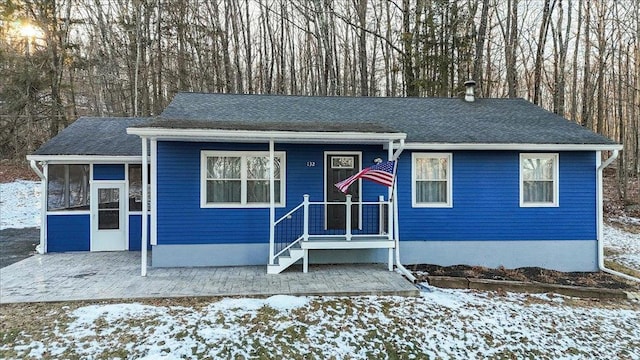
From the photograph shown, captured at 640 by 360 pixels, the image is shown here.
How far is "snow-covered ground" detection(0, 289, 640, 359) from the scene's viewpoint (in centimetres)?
470

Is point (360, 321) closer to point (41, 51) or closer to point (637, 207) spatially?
point (637, 207)

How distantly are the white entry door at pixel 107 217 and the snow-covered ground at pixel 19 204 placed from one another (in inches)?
259

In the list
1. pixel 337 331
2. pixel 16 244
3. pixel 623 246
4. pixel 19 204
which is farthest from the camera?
pixel 19 204

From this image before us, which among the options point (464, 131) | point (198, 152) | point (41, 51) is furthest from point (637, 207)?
point (41, 51)

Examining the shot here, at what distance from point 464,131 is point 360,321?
560 cm

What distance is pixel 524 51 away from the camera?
789 inches

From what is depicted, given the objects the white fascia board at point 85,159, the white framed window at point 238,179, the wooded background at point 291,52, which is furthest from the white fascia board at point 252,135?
the wooded background at point 291,52

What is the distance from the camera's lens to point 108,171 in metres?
9.47

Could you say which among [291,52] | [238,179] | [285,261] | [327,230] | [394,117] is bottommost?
[285,261]

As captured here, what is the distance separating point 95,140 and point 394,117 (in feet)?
26.6

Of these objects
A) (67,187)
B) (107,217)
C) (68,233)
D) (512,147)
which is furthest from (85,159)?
(512,147)

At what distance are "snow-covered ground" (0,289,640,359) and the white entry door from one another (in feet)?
14.3

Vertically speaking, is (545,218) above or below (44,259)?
above

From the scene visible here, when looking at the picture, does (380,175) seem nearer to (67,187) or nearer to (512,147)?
(512,147)
